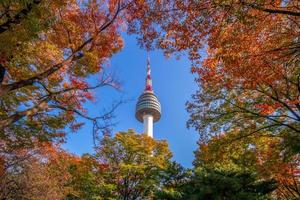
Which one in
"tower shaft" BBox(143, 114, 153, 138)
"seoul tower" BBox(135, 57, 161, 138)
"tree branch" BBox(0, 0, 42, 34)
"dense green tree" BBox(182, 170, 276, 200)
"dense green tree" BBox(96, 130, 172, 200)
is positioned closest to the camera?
"tree branch" BBox(0, 0, 42, 34)

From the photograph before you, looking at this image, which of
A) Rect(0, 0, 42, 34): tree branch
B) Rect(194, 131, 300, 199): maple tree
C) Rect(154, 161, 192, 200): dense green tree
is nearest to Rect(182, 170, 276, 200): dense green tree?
Rect(194, 131, 300, 199): maple tree

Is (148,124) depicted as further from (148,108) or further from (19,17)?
(19,17)

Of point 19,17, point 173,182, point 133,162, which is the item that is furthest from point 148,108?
point 19,17

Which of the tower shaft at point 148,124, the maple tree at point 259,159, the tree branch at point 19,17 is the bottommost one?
the tree branch at point 19,17

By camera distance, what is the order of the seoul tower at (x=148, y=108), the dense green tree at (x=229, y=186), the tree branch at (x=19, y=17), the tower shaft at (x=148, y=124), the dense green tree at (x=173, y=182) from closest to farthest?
the tree branch at (x=19, y=17) < the dense green tree at (x=229, y=186) < the dense green tree at (x=173, y=182) < the tower shaft at (x=148, y=124) < the seoul tower at (x=148, y=108)

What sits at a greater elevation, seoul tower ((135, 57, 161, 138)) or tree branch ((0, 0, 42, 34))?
seoul tower ((135, 57, 161, 138))

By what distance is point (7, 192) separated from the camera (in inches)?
411

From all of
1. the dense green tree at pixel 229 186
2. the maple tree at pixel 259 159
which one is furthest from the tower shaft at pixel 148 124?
the dense green tree at pixel 229 186

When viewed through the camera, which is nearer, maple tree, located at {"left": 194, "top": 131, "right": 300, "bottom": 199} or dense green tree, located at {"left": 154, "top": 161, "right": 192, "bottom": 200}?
maple tree, located at {"left": 194, "top": 131, "right": 300, "bottom": 199}

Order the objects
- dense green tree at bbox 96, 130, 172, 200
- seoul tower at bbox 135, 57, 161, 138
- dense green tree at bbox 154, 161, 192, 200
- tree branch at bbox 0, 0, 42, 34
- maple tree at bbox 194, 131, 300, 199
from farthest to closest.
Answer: seoul tower at bbox 135, 57, 161, 138 → dense green tree at bbox 96, 130, 172, 200 → dense green tree at bbox 154, 161, 192, 200 → maple tree at bbox 194, 131, 300, 199 → tree branch at bbox 0, 0, 42, 34

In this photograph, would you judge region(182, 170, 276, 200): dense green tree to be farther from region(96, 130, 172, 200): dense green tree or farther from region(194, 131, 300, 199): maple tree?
region(96, 130, 172, 200): dense green tree

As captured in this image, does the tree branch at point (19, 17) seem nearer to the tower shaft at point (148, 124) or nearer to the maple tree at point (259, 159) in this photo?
the maple tree at point (259, 159)

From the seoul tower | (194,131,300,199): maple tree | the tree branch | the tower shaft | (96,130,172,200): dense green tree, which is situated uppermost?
the seoul tower

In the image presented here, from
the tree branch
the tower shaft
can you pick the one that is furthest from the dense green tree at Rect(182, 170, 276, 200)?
the tower shaft
